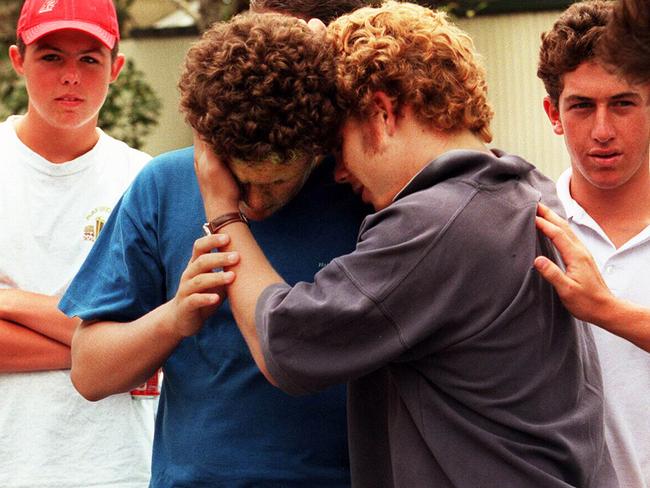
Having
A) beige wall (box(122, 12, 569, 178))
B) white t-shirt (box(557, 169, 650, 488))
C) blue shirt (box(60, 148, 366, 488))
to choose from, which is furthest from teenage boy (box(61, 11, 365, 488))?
beige wall (box(122, 12, 569, 178))

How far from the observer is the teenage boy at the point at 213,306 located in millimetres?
2561

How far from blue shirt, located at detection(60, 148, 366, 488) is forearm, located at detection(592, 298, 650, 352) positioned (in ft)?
2.05

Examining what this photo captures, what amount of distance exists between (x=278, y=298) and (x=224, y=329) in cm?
38

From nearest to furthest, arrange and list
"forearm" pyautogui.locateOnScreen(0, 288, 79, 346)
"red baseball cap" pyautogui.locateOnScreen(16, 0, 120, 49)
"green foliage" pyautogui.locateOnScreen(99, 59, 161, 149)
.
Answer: "forearm" pyautogui.locateOnScreen(0, 288, 79, 346) → "red baseball cap" pyautogui.locateOnScreen(16, 0, 120, 49) → "green foliage" pyautogui.locateOnScreen(99, 59, 161, 149)

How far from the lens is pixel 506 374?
7.89 ft

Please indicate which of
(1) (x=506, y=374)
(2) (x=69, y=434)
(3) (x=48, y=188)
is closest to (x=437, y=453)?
(1) (x=506, y=374)

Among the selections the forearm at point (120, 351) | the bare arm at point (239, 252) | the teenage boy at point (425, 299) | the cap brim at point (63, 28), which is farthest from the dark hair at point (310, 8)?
the cap brim at point (63, 28)

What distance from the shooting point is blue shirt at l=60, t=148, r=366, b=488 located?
274 cm

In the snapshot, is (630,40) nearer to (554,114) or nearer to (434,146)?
(434,146)

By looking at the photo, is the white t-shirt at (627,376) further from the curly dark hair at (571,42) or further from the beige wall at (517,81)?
the beige wall at (517,81)

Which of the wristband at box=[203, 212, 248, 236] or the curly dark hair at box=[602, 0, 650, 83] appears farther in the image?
the wristband at box=[203, 212, 248, 236]

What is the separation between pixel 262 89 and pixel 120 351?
75 centimetres

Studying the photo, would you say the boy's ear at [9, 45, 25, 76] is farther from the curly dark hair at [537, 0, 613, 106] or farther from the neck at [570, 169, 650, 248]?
the neck at [570, 169, 650, 248]

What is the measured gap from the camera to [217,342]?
2.77 meters
